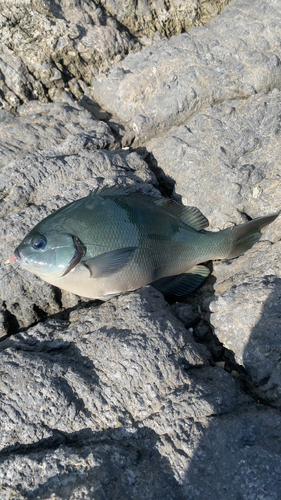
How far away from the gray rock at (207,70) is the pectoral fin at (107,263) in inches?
76.2

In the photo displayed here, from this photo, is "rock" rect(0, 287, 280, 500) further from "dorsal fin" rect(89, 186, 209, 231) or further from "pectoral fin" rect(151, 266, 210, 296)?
"dorsal fin" rect(89, 186, 209, 231)

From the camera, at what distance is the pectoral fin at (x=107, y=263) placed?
2494mm

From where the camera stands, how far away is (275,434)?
1.77 meters

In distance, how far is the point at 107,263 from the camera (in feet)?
8.21

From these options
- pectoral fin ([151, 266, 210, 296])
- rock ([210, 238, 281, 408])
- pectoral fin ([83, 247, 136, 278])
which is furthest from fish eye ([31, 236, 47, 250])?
rock ([210, 238, 281, 408])

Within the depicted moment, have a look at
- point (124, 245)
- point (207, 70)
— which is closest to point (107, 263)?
point (124, 245)

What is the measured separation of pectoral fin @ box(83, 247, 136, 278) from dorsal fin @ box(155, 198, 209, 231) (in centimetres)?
76

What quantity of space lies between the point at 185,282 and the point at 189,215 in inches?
25.1

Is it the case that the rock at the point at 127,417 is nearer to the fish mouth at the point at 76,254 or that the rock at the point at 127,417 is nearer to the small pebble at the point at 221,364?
the small pebble at the point at 221,364

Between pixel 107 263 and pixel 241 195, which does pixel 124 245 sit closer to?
pixel 107 263

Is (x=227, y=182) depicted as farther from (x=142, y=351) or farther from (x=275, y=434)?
(x=275, y=434)

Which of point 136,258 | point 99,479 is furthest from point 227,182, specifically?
point 99,479

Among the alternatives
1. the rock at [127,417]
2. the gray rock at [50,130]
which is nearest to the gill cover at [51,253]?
the rock at [127,417]

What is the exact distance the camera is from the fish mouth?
2.47 metres
